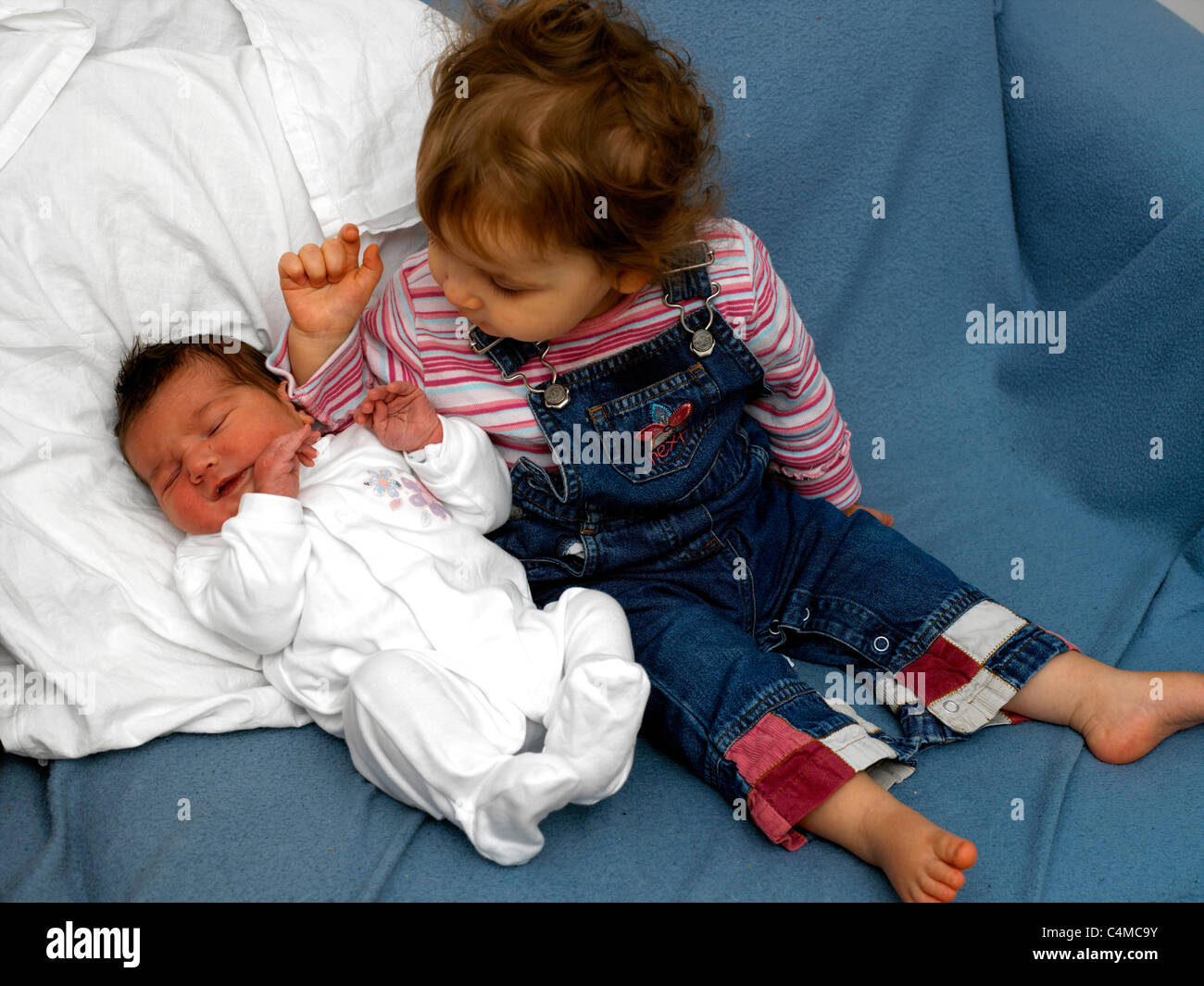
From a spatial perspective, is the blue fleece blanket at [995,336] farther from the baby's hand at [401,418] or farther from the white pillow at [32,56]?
the white pillow at [32,56]

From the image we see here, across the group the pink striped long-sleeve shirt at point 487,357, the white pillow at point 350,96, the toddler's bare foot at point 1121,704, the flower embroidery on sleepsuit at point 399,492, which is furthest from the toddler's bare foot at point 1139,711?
the white pillow at point 350,96

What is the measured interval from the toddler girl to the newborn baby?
0.07m

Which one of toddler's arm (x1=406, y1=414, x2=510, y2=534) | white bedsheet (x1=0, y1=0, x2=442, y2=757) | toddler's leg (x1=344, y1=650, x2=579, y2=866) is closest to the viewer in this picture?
toddler's leg (x1=344, y1=650, x2=579, y2=866)

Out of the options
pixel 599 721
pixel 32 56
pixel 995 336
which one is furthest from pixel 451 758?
pixel 995 336

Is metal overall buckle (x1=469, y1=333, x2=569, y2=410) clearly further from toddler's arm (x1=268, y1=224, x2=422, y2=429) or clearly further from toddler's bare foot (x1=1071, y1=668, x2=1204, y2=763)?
toddler's bare foot (x1=1071, y1=668, x2=1204, y2=763)

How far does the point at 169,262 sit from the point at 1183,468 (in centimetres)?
118

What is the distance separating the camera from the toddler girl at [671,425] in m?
1.02

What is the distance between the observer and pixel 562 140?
3.28ft

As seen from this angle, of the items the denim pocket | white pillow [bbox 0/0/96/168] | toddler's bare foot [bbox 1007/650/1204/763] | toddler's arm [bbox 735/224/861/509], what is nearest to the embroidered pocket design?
the denim pocket

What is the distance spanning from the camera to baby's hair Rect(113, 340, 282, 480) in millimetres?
1126
